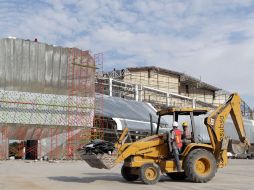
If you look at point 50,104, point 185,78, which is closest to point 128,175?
point 50,104

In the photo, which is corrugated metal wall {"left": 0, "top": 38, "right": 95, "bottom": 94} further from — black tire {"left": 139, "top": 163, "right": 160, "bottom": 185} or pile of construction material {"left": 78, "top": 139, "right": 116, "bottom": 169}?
black tire {"left": 139, "top": 163, "right": 160, "bottom": 185}

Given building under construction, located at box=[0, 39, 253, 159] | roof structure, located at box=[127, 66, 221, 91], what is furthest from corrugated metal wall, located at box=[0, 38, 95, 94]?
roof structure, located at box=[127, 66, 221, 91]

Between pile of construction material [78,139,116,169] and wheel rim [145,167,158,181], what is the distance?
1.22 meters

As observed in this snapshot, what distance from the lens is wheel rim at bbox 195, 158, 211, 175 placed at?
15.6 m

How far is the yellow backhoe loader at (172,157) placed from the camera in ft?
49.8

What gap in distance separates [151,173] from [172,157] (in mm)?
954

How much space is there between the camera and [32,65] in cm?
3522

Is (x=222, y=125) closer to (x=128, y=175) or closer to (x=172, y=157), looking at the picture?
(x=172, y=157)

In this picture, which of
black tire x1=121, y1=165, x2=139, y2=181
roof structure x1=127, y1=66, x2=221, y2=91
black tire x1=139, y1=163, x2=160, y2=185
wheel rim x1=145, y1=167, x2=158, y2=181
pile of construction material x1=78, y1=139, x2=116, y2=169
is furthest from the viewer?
roof structure x1=127, y1=66, x2=221, y2=91

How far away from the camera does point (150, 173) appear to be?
15195 mm

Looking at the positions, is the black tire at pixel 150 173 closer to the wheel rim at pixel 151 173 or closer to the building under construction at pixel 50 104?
the wheel rim at pixel 151 173

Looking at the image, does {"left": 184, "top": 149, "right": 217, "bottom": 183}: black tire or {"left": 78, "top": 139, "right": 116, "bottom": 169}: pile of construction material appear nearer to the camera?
{"left": 78, "top": 139, "right": 116, "bottom": 169}: pile of construction material

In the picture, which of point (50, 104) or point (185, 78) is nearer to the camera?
point (50, 104)

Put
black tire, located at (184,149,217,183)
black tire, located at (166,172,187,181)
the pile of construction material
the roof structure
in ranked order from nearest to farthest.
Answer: the pile of construction material, black tire, located at (184,149,217,183), black tire, located at (166,172,187,181), the roof structure
